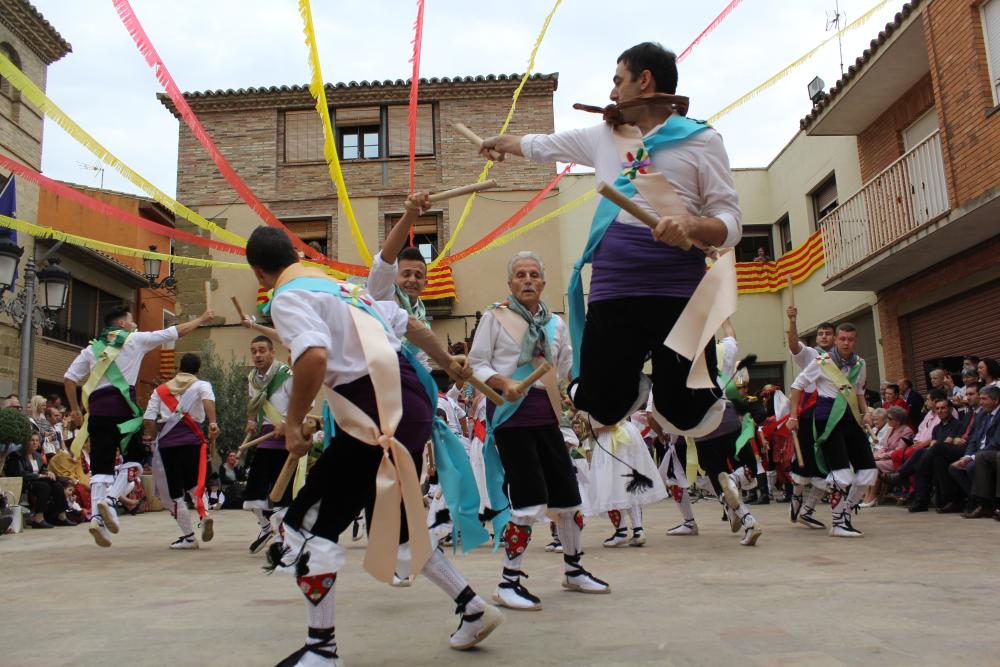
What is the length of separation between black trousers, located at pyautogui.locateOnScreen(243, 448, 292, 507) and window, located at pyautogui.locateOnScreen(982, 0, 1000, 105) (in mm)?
9882

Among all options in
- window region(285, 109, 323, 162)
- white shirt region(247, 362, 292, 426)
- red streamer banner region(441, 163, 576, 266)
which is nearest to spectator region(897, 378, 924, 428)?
red streamer banner region(441, 163, 576, 266)

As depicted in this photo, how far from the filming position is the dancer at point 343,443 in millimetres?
3035

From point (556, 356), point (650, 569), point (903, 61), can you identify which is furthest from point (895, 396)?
point (556, 356)

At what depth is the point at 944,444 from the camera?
9.78m

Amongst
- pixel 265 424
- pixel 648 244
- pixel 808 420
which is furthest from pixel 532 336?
pixel 265 424

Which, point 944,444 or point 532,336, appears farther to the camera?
point 944,444

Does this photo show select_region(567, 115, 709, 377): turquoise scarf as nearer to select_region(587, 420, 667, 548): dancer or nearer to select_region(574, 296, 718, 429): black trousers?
select_region(574, 296, 718, 429): black trousers

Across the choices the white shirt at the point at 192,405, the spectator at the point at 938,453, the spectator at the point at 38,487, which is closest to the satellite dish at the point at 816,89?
the spectator at the point at 938,453

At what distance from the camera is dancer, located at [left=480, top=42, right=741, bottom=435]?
3.22 meters

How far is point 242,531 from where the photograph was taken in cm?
1030

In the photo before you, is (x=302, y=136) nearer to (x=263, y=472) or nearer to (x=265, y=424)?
(x=265, y=424)

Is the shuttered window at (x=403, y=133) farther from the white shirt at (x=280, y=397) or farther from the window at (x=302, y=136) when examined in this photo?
the white shirt at (x=280, y=397)

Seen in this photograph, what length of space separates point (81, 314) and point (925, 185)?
1973cm

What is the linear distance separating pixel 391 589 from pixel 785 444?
8695 mm
